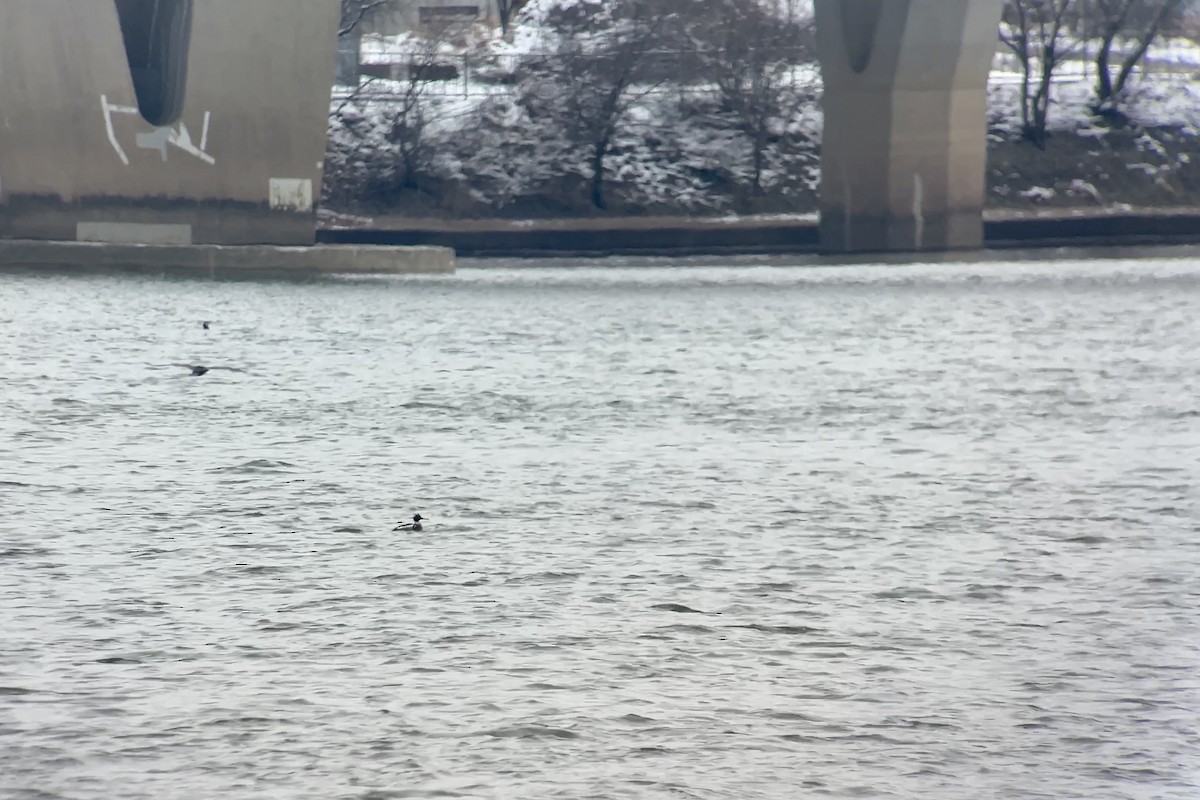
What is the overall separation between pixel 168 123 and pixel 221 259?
3.45 m

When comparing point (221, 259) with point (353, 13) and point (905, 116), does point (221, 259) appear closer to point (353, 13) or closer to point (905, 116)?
point (905, 116)

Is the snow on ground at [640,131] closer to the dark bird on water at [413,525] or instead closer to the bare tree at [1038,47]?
the bare tree at [1038,47]

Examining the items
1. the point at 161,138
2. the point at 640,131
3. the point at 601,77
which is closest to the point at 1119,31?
the point at 640,131

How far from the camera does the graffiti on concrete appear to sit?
43.5 meters

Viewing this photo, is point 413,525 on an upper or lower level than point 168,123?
lower

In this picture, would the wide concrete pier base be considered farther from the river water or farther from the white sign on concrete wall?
the river water

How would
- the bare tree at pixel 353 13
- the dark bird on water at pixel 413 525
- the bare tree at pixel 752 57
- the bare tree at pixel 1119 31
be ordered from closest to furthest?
the dark bird on water at pixel 413 525, the bare tree at pixel 752 57, the bare tree at pixel 1119 31, the bare tree at pixel 353 13

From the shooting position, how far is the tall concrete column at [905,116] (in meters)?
54.4

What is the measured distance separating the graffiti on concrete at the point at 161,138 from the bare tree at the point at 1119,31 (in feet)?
130

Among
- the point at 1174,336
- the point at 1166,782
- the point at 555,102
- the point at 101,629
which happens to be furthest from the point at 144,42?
the point at 1166,782

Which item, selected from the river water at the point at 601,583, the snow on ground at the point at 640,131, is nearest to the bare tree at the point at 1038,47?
the snow on ground at the point at 640,131

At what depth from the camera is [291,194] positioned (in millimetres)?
45531

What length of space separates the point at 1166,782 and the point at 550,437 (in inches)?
392

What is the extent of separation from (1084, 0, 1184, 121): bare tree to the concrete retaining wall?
3761 cm
